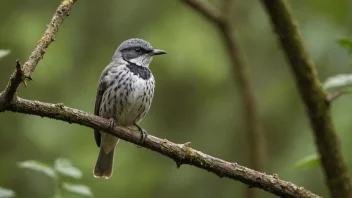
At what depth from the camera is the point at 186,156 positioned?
111 inches

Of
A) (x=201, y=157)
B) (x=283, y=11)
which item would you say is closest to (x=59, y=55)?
(x=283, y=11)

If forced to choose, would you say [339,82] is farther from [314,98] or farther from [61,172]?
[61,172]

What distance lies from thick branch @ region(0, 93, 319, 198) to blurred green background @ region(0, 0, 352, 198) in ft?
9.65

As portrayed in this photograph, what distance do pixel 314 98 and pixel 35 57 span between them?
5.48 ft

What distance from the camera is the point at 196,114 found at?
6777mm

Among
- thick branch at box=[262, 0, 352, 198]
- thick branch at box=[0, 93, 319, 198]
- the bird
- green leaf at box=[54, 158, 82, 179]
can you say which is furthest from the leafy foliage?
thick branch at box=[262, 0, 352, 198]

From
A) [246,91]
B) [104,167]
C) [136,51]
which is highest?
[136,51]

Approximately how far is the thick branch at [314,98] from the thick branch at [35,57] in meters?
1.24

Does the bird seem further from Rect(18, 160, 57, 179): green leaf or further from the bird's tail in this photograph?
Rect(18, 160, 57, 179): green leaf

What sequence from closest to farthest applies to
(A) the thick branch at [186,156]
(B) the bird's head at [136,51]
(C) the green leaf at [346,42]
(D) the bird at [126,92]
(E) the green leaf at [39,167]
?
(A) the thick branch at [186,156] → (C) the green leaf at [346,42] → (E) the green leaf at [39,167] → (D) the bird at [126,92] → (B) the bird's head at [136,51]

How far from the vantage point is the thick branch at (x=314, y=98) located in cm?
336

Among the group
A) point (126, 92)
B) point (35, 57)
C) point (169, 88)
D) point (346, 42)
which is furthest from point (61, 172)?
point (169, 88)

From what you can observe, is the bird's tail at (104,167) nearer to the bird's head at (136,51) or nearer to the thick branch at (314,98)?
the bird's head at (136,51)

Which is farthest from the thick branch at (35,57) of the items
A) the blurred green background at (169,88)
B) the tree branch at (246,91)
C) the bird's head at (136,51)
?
the blurred green background at (169,88)
